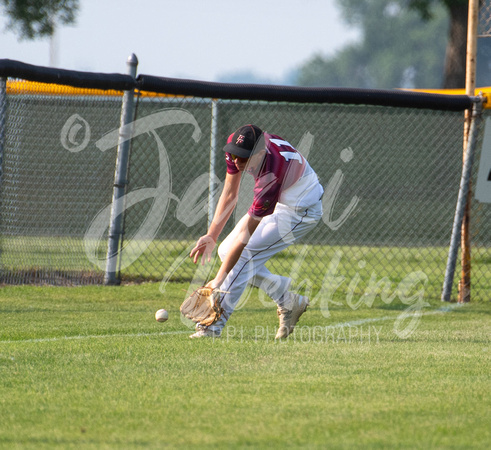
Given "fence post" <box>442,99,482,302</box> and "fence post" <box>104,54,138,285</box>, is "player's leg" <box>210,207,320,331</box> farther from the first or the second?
"fence post" <box>442,99,482,302</box>

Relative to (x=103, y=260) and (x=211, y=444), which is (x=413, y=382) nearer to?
(x=211, y=444)

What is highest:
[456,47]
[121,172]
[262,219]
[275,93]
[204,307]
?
[456,47]

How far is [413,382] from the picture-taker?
420 centimetres

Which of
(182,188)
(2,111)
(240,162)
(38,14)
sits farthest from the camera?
(38,14)

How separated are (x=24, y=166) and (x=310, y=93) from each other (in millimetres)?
3289

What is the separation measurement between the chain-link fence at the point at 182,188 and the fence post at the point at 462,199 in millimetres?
325

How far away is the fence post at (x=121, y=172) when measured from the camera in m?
8.21

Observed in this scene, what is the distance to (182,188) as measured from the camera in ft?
33.3

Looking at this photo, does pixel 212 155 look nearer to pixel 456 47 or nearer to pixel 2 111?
pixel 2 111

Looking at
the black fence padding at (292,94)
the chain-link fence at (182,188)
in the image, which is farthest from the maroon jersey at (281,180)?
the chain-link fence at (182,188)

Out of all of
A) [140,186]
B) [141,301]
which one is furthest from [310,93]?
[141,301]

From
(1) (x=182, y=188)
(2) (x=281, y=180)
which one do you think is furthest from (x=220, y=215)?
(1) (x=182, y=188)

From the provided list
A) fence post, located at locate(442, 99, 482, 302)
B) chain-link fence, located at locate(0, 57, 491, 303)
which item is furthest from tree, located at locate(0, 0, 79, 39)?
fence post, located at locate(442, 99, 482, 302)

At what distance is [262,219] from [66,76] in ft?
10.6
